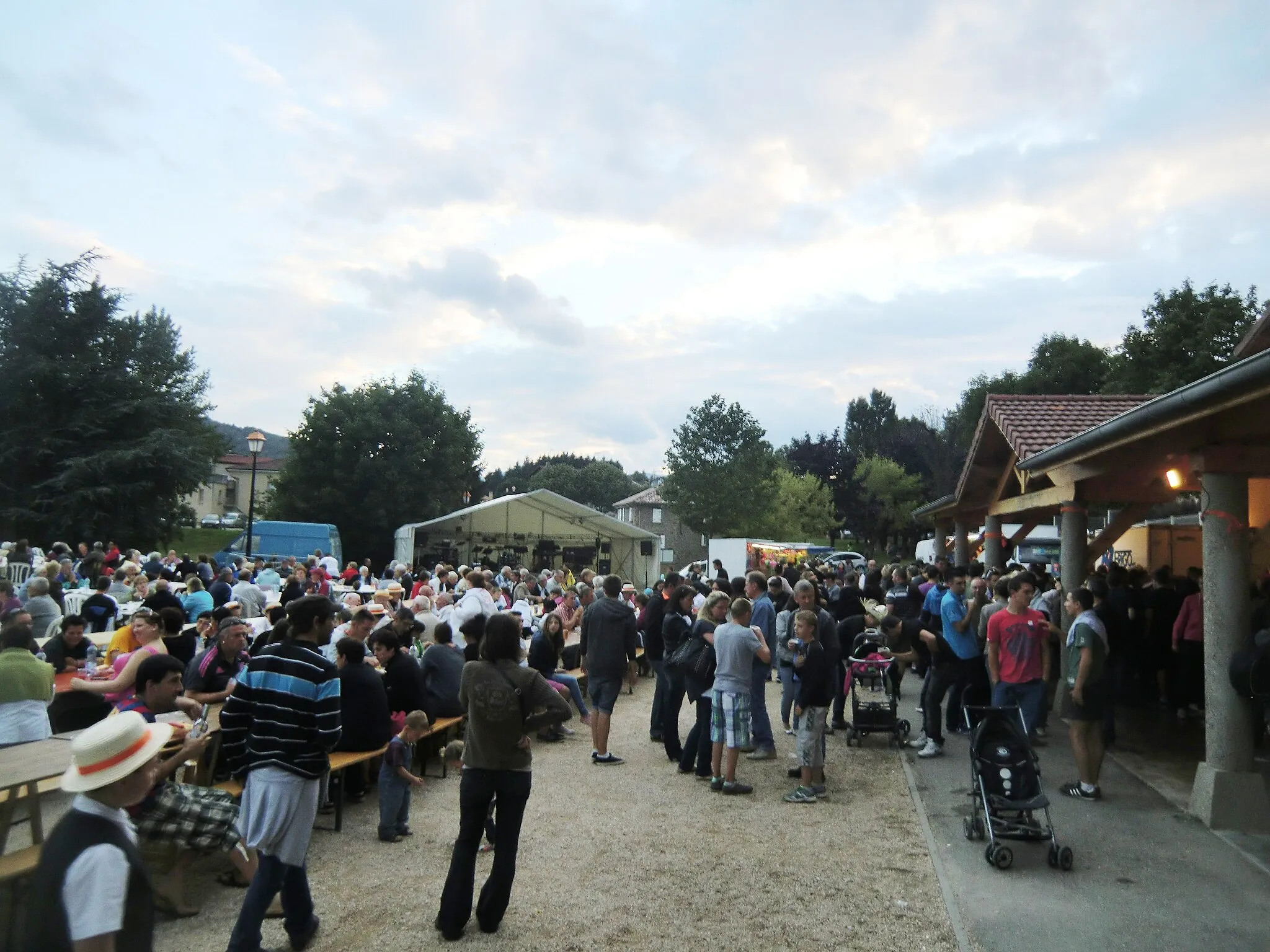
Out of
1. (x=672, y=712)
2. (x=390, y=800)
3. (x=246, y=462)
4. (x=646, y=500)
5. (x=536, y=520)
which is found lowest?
(x=390, y=800)

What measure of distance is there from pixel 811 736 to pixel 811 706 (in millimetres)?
265

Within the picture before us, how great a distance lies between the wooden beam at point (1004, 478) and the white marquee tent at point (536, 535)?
14.4 meters

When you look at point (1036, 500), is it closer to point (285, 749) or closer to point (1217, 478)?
point (1217, 478)

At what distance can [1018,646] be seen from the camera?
740cm

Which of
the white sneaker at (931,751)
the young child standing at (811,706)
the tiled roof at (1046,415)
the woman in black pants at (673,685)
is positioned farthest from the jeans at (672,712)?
the tiled roof at (1046,415)

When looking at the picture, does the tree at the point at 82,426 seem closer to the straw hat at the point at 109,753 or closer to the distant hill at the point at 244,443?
the straw hat at the point at 109,753

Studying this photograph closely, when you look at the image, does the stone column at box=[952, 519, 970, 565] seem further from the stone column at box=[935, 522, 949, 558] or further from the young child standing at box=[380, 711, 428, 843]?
the young child standing at box=[380, 711, 428, 843]

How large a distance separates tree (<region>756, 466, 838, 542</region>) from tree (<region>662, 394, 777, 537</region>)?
1.55 m

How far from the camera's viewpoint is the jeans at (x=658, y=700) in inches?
345

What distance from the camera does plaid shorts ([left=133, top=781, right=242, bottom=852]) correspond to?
416 centimetres

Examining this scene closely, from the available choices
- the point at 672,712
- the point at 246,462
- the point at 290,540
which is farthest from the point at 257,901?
the point at 246,462

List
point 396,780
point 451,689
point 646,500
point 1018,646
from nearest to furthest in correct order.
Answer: point 396,780 → point 1018,646 → point 451,689 → point 646,500

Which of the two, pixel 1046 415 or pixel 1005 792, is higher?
pixel 1046 415

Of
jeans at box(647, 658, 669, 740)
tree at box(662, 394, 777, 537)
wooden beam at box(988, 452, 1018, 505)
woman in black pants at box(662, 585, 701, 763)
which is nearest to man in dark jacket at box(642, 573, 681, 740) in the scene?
jeans at box(647, 658, 669, 740)
